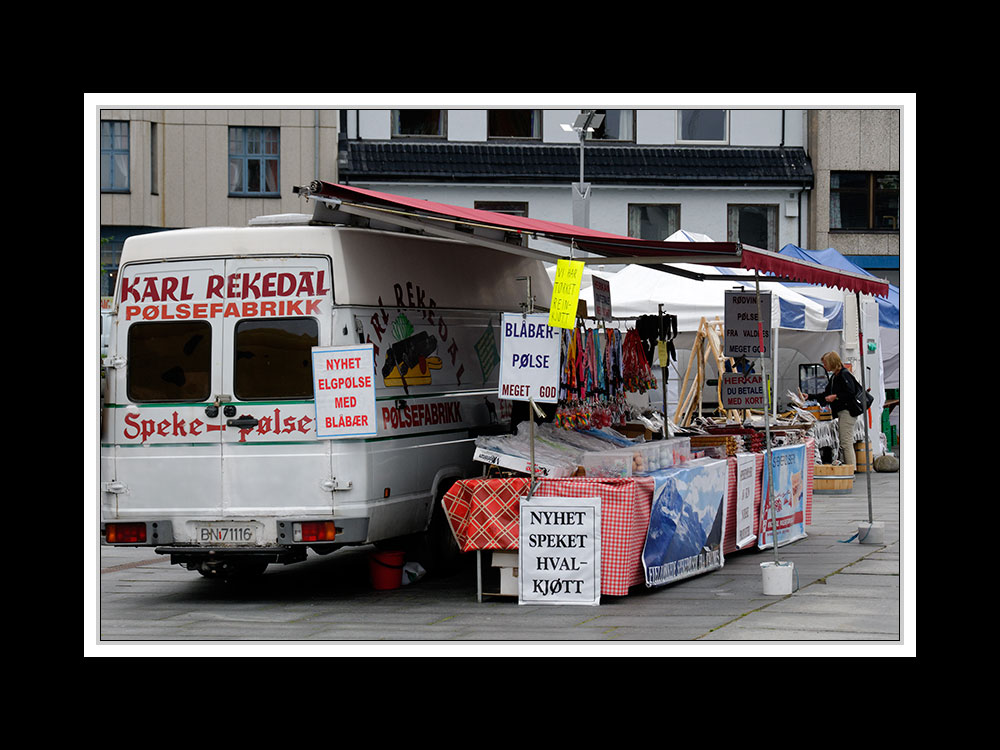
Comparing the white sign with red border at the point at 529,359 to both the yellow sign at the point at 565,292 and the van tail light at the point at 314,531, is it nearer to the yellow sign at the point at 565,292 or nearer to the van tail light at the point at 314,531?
the yellow sign at the point at 565,292

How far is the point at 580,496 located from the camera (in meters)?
9.31

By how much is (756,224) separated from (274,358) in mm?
20326

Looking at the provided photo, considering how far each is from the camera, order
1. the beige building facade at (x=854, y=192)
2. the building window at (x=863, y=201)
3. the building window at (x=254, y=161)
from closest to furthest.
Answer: the building window at (x=254, y=161) < the beige building facade at (x=854, y=192) < the building window at (x=863, y=201)

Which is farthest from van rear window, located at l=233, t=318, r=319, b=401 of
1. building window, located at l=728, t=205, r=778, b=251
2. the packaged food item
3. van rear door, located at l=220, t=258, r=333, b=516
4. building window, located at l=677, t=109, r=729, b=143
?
building window, located at l=728, t=205, r=778, b=251

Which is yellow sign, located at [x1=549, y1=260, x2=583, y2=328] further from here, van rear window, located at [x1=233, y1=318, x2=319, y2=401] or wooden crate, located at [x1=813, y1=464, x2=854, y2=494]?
wooden crate, located at [x1=813, y1=464, x2=854, y2=494]

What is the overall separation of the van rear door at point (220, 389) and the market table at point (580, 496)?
99 centimetres

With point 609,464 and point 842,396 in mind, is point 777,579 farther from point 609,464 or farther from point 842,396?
point 842,396

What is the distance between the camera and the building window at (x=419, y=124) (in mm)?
27000

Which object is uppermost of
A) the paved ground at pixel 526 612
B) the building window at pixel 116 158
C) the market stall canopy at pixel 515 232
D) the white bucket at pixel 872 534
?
the building window at pixel 116 158

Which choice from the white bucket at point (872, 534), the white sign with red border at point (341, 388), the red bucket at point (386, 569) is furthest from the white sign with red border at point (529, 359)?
the white bucket at point (872, 534)

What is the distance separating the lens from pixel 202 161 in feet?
87.0

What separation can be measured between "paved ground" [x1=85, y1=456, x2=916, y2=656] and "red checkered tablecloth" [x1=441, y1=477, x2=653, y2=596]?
28 cm
